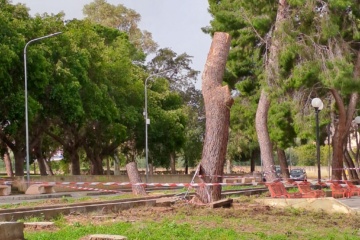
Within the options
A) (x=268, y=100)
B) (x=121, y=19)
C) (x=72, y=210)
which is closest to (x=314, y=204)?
(x=72, y=210)

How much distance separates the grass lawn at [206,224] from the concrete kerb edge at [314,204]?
575 mm

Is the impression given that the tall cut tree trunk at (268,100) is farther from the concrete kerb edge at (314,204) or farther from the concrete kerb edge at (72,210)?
the concrete kerb edge at (72,210)

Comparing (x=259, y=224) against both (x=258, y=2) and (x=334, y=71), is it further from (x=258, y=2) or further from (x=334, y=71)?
(x=258, y=2)

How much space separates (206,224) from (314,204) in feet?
16.1

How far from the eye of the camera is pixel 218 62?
62.0 feet

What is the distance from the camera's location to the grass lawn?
10.9 metres

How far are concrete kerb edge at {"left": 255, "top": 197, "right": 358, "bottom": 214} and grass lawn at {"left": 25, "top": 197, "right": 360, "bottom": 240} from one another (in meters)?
0.58

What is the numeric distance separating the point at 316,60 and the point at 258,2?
3755 millimetres

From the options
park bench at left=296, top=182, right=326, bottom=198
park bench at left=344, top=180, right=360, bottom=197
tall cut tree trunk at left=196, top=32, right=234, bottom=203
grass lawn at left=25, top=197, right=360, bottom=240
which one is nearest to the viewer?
grass lawn at left=25, top=197, right=360, bottom=240

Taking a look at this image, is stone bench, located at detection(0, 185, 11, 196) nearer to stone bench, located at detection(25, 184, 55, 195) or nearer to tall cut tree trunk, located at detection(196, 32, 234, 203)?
stone bench, located at detection(25, 184, 55, 195)

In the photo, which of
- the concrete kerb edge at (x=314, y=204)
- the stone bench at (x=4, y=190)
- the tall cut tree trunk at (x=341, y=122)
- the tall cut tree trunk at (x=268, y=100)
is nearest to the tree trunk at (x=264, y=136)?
the tall cut tree trunk at (x=268, y=100)

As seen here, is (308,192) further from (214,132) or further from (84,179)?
(84,179)

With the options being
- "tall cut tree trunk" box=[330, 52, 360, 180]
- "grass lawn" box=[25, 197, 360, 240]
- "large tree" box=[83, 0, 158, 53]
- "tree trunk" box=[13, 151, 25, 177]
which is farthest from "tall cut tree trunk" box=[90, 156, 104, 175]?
"grass lawn" box=[25, 197, 360, 240]

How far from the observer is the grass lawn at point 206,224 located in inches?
428
